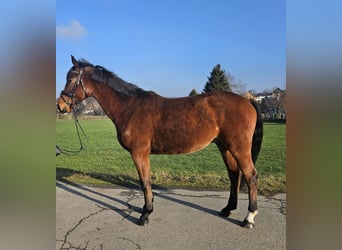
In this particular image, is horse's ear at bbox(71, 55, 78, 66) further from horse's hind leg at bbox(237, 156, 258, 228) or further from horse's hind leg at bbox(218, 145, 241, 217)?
horse's hind leg at bbox(237, 156, 258, 228)

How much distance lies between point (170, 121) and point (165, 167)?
3.42 meters

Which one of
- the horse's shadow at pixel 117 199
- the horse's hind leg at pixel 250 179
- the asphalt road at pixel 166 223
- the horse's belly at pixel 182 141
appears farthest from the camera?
the horse's shadow at pixel 117 199

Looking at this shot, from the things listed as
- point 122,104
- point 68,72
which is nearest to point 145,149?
point 122,104

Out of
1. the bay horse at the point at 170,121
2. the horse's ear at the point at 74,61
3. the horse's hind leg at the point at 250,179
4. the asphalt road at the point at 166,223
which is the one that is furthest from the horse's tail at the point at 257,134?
the horse's ear at the point at 74,61

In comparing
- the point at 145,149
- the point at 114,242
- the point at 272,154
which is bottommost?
the point at 114,242

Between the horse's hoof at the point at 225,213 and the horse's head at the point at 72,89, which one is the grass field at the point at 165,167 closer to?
the horse's head at the point at 72,89

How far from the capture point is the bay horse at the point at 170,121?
321cm

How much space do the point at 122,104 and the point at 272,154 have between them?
14.2ft

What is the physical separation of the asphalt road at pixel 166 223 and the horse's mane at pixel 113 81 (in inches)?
73.9

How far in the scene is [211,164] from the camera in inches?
265

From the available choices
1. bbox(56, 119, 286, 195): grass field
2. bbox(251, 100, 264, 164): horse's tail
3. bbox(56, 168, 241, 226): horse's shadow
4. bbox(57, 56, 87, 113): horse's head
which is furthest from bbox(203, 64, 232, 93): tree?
bbox(57, 56, 87, 113): horse's head

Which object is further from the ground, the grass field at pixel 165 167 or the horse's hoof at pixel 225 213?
the grass field at pixel 165 167

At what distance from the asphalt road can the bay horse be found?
0.22 metres
